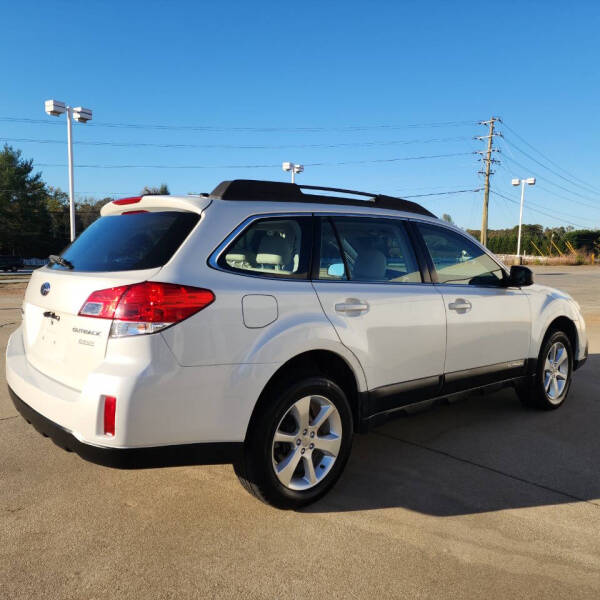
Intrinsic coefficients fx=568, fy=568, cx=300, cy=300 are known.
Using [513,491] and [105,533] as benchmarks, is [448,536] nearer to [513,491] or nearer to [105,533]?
[513,491]

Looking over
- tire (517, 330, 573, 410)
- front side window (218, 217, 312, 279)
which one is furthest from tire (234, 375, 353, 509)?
tire (517, 330, 573, 410)

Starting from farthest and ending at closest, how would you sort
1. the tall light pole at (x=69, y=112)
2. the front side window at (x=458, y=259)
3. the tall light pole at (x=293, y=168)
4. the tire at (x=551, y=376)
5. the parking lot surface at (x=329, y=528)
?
the tall light pole at (x=293, y=168), the tall light pole at (x=69, y=112), the tire at (x=551, y=376), the front side window at (x=458, y=259), the parking lot surface at (x=329, y=528)

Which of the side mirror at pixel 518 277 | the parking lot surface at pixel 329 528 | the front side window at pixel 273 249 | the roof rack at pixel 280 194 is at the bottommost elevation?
the parking lot surface at pixel 329 528

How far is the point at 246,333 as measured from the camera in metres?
2.79

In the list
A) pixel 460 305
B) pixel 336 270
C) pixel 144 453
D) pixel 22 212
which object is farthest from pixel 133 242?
pixel 22 212

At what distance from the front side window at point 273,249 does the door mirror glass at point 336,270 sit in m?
0.17

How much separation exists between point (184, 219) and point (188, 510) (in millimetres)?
1573

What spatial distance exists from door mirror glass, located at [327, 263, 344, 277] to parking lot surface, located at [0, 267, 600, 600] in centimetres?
128

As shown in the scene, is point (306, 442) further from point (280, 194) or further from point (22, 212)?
point (22, 212)

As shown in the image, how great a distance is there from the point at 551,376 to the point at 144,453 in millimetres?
3877

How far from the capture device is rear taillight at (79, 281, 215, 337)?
256 centimetres

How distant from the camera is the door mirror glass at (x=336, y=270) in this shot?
3352mm

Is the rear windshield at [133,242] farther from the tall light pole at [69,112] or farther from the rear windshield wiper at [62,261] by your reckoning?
the tall light pole at [69,112]

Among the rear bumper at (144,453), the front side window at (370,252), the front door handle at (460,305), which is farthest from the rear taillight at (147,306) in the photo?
the front door handle at (460,305)
